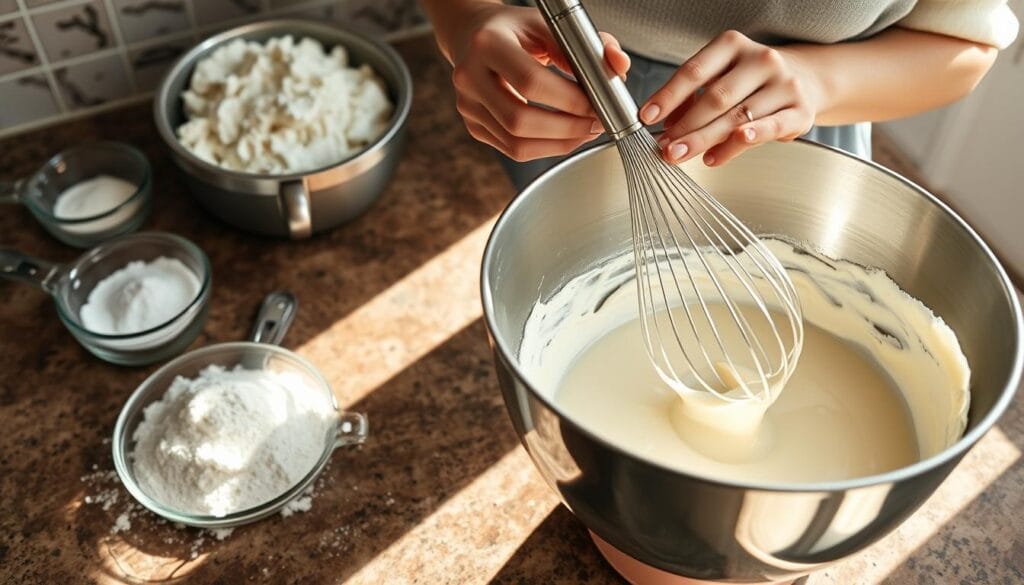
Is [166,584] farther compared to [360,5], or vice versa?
[360,5]

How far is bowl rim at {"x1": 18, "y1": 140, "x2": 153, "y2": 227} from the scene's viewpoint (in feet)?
3.03

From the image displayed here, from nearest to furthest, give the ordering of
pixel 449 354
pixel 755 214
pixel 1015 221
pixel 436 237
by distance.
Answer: pixel 755 214 → pixel 449 354 → pixel 436 237 → pixel 1015 221

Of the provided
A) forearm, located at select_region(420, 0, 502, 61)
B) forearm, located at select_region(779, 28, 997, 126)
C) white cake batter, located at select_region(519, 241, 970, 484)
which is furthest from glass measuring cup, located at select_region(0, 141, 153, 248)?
forearm, located at select_region(779, 28, 997, 126)

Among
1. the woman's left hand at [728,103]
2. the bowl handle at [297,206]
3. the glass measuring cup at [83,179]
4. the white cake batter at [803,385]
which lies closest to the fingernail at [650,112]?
the woman's left hand at [728,103]

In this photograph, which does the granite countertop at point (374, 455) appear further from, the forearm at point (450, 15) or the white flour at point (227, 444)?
the forearm at point (450, 15)

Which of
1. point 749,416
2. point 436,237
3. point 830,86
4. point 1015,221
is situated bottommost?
point 1015,221

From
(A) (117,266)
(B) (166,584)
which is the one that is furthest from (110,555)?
(A) (117,266)

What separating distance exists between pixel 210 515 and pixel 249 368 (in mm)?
156

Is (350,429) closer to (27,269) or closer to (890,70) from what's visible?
(27,269)

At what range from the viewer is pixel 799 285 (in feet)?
2.50

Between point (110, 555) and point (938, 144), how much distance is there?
106 cm

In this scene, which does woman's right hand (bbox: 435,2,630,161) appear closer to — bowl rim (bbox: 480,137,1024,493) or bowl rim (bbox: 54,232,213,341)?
bowl rim (bbox: 480,137,1024,493)

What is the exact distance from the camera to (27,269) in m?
0.87

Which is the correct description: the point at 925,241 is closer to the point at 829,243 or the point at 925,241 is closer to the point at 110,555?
the point at 829,243
